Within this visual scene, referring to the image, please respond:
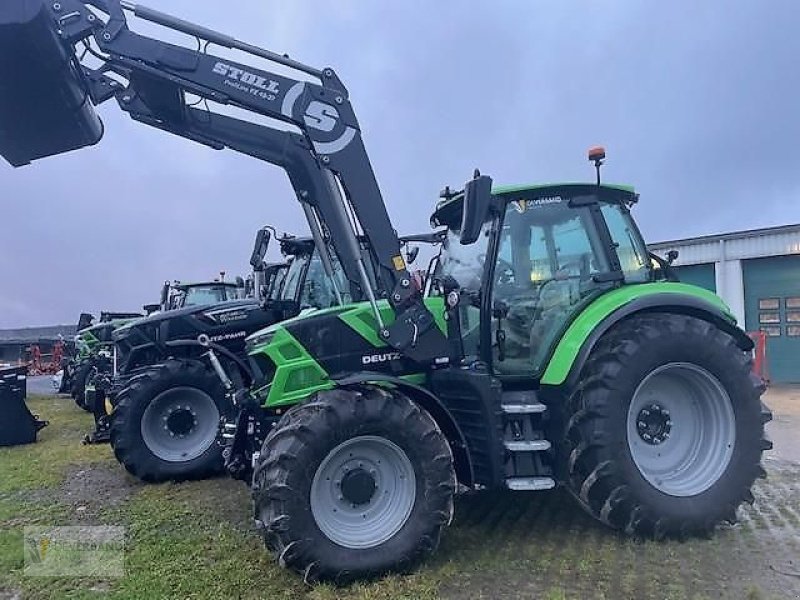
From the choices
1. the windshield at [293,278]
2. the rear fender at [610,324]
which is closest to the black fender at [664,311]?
the rear fender at [610,324]

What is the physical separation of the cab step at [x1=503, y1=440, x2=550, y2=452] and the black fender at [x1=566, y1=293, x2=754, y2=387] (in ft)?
1.38

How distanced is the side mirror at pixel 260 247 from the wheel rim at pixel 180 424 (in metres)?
1.45

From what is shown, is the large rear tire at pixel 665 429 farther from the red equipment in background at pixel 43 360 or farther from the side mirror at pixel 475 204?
the red equipment in background at pixel 43 360

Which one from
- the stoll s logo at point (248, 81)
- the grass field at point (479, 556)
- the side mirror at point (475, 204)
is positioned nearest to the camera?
the grass field at point (479, 556)

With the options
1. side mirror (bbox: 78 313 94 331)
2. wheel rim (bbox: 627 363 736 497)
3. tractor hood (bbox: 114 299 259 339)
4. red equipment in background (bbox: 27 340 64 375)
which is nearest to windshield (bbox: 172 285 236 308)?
tractor hood (bbox: 114 299 259 339)

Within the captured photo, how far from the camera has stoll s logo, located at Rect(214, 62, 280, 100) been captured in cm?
429

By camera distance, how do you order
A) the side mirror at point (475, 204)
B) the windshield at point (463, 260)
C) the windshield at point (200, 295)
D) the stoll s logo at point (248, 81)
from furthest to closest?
the windshield at point (200, 295) < the windshield at point (463, 260) < the stoll s logo at point (248, 81) < the side mirror at point (475, 204)

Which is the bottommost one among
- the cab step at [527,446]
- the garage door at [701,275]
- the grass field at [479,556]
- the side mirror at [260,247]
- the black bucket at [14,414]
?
the grass field at [479,556]

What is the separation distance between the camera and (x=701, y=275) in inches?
622

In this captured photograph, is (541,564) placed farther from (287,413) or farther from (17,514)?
(17,514)

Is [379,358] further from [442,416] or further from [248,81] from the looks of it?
[248,81]

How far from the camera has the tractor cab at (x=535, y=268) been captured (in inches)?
181

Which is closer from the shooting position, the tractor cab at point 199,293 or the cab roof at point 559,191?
the cab roof at point 559,191

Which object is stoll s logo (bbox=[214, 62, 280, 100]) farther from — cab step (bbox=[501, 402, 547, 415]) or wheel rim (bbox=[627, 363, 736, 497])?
wheel rim (bbox=[627, 363, 736, 497])
